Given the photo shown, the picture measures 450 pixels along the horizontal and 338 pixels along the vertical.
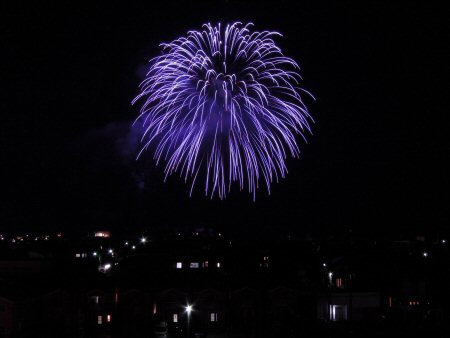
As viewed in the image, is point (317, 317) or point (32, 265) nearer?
point (317, 317)

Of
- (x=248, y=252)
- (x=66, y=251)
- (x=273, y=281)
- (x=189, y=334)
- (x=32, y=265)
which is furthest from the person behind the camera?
(x=66, y=251)

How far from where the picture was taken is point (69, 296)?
75.8 ft

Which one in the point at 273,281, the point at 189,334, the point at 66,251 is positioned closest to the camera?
the point at 189,334

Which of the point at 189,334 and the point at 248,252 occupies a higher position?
the point at 248,252

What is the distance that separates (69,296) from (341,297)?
1153cm

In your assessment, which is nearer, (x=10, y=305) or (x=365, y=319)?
(x=10, y=305)

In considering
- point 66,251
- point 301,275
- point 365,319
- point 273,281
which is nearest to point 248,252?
point 301,275

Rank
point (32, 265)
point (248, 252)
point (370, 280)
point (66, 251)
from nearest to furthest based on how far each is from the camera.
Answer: point (370, 280) → point (32, 265) → point (248, 252) → point (66, 251)

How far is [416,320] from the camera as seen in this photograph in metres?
22.4

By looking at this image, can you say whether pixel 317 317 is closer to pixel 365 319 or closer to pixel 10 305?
pixel 365 319

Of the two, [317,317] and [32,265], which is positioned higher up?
[32,265]

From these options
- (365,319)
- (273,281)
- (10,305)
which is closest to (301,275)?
(273,281)

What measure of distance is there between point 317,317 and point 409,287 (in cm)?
559

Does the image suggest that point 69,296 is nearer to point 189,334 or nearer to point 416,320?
point 189,334
